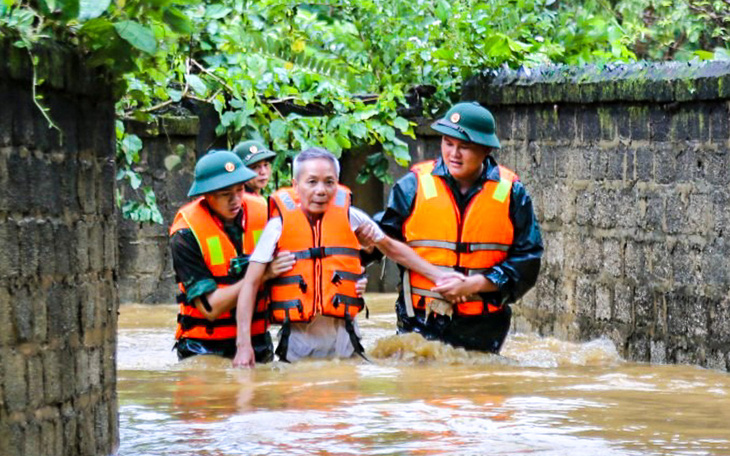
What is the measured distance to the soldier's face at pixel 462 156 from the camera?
855 centimetres

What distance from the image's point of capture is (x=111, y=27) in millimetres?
5359

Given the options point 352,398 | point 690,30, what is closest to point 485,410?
point 352,398

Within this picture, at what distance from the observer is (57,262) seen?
5.28 meters

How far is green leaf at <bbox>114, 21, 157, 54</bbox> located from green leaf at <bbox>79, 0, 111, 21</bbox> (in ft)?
0.36

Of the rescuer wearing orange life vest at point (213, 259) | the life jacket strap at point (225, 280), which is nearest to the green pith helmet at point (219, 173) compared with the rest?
the rescuer wearing orange life vest at point (213, 259)

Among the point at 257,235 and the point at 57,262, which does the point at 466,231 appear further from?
the point at 57,262

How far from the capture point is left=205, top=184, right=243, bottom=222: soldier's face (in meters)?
8.40

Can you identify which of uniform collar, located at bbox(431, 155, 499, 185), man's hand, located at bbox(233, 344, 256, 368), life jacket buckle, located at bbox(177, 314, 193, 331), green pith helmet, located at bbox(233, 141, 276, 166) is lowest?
man's hand, located at bbox(233, 344, 256, 368)

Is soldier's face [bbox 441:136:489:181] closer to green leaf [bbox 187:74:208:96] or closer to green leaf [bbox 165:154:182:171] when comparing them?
green leaf [bbox 187:74:208:96]

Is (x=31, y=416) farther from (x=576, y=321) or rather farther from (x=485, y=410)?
(x=576, y=321)

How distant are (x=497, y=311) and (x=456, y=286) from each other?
405 millimetres

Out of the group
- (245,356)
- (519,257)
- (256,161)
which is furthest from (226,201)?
(519,257)

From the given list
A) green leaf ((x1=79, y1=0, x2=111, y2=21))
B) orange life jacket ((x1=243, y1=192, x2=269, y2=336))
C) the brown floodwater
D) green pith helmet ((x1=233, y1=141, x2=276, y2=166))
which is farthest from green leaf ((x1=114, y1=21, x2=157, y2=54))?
green pith helmet ((x1=233, y1=141, x2=276, y2=166))

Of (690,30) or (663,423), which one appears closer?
(663,423)
